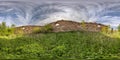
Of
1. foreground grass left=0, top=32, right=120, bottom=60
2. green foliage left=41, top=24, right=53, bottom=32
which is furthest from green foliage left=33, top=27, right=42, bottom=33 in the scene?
foreground grass left=0, top=32, right=120, bottom=60

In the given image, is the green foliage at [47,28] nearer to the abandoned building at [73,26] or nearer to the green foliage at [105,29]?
the abandoned building at [73,26]

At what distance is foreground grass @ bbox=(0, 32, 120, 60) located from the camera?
63.7 m

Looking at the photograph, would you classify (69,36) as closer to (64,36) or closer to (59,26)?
(64,36)

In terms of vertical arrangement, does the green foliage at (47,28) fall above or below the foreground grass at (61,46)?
above

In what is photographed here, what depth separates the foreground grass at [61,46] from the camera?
209 feet

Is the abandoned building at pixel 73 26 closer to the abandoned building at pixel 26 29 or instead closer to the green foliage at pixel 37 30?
the green foliage at pixel 37 30

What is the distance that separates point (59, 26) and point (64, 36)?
42.5ft

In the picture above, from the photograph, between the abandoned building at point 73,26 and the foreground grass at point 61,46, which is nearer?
the foreground grass at point 61,46

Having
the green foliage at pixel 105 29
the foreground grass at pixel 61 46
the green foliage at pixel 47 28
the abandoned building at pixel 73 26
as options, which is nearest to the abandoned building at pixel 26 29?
the green foliage at pixel 47 28

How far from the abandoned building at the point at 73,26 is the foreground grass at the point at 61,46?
7089 mm

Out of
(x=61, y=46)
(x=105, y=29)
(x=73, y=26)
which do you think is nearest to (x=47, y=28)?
(x=73, y=26)

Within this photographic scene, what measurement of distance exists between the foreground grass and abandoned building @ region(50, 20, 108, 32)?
709 cm

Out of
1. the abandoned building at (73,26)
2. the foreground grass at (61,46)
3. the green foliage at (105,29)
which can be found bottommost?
the foreground grass at (61,46)

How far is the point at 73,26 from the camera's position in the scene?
8850 cm
